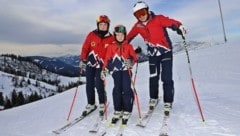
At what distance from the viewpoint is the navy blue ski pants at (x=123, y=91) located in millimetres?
7957

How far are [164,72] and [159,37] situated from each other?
2.79 ft

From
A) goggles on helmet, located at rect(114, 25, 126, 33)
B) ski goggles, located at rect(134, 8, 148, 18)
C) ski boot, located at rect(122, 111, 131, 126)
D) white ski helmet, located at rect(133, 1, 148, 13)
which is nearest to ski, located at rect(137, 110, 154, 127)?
ski boot, located at rect(122, 111, 131, 126)

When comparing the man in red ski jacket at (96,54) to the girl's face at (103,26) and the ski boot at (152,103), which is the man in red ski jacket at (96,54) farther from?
the ski boot at (152,103)

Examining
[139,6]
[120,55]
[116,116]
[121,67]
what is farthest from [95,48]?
[116,116]

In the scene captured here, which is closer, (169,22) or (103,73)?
(169,22)

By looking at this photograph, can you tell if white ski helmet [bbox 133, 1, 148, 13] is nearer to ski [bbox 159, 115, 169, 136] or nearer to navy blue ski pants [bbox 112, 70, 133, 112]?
navy blue ski pants [bbox 112, 70, 133, 112]

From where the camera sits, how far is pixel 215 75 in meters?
15.6

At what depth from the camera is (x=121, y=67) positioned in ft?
26.4

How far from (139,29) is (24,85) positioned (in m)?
200

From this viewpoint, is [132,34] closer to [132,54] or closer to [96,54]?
[132,54]

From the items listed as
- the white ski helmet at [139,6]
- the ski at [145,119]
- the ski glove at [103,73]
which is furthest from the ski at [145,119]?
the white ski helmet at [139,6]

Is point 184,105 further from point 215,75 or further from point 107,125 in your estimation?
point 215,75

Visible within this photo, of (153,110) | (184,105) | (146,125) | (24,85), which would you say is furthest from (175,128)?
(24,85)

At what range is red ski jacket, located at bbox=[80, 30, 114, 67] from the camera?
9117 mm
